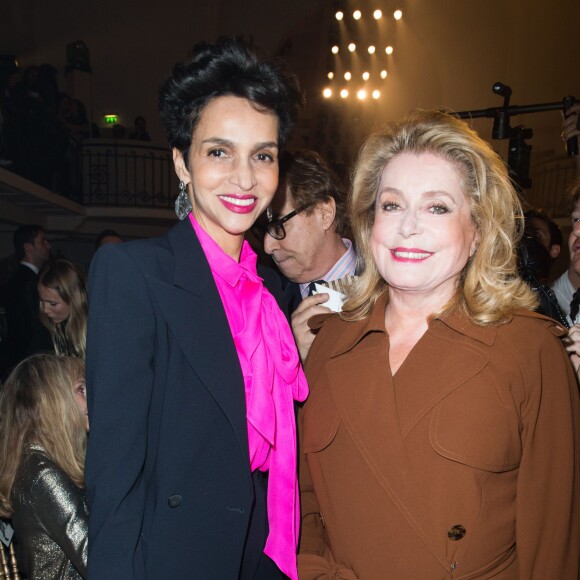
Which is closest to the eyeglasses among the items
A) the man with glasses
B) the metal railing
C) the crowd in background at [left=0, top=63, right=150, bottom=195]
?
the man with glasses

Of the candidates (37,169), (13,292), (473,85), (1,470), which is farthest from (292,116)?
(473,85)

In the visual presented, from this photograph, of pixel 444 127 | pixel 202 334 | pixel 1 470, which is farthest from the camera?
pixel 1 470

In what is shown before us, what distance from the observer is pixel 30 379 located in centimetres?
233

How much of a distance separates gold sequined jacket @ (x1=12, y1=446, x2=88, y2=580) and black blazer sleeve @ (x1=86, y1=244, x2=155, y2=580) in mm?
829

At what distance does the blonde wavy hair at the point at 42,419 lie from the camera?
217 cm

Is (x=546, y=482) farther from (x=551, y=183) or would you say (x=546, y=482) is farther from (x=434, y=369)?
(x=551, y=183)

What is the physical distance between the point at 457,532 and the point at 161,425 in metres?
0.73

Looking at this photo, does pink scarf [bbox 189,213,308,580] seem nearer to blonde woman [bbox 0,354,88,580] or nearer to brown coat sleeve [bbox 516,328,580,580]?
brown coat sleeve [bbox 516,328,580,580]

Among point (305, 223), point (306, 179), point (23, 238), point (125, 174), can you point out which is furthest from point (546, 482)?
point (125, 174)

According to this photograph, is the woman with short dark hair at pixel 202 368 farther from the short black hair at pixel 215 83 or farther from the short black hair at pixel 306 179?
the short black hair at pixel 306 179

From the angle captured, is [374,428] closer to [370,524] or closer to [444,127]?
[370,524]

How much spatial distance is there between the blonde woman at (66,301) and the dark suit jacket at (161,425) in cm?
295

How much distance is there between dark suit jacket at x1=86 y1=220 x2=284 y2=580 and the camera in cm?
126

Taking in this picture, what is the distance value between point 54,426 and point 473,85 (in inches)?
410
